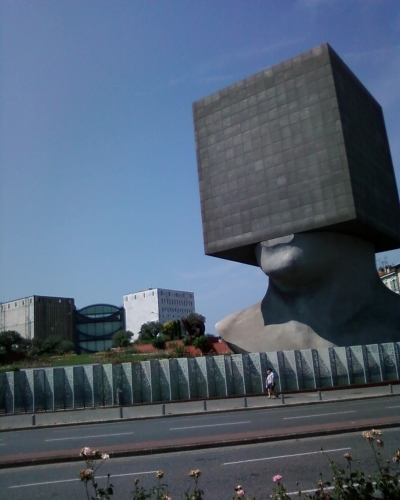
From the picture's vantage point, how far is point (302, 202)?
3503cm

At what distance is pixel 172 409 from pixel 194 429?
7.76 meters

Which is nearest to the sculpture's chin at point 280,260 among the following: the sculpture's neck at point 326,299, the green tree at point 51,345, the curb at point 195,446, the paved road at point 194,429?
the sculpture's neck at point 326,299

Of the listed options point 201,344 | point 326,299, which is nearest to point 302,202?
point 326,299

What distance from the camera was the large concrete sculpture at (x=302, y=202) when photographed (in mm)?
34438

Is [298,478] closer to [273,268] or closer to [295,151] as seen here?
[273,268]

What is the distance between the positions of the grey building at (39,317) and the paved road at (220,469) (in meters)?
138

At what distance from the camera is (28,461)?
38.0 feet

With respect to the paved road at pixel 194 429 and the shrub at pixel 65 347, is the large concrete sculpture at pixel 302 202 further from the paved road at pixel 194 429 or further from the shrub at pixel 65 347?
the shrub at pixel 65 347

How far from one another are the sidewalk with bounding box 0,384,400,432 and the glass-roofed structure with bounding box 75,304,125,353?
137017 millimetres

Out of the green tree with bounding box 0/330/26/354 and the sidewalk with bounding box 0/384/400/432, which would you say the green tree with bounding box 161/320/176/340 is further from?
the sidewalk with bounding box 0/384/400/432

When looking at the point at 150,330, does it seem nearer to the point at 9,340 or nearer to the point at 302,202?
the point at 9,340

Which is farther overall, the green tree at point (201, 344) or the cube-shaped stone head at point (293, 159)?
the green tree at point (201, 344)

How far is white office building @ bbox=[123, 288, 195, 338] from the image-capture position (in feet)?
529

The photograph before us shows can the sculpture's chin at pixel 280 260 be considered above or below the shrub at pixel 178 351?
above
